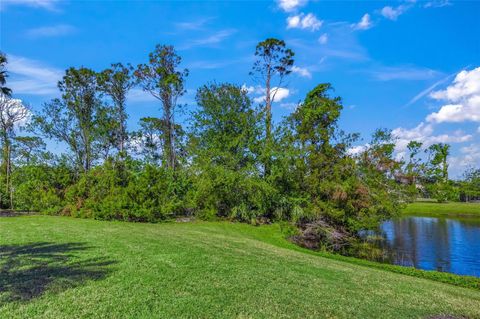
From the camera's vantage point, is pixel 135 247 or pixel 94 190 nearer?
pixel 135 247

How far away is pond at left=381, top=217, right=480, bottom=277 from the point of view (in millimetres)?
15273

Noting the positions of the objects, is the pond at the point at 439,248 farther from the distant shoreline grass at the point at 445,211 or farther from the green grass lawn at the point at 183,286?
the distant shoreline grass at the point at 445,211

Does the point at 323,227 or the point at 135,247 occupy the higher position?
the point at 135,247

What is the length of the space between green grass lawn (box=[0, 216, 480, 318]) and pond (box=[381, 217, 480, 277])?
9.28m

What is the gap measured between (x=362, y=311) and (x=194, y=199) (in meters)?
14.5

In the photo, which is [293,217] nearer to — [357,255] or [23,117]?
[357,255]

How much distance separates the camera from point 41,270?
592 centimetres

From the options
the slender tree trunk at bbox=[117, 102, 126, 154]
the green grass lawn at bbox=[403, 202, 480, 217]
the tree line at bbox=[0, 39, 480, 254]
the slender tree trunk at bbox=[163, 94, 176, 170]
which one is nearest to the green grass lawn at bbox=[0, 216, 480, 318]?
the tree line at bbox=[0, 39, 480, 254]

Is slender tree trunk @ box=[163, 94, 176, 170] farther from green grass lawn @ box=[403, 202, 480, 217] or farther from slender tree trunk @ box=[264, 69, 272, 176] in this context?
green grass lawn @ box=[403, 202, 480, 217]

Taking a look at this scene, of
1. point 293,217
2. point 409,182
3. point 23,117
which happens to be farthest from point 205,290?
point 23,117

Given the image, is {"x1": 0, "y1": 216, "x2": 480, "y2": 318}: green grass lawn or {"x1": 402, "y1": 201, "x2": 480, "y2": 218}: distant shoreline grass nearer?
{"x1": 0, "y1": 216, "x2": 480, "y2": 318}: green grass lawn

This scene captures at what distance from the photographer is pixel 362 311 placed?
5211 mm

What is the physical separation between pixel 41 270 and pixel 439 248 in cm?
2093

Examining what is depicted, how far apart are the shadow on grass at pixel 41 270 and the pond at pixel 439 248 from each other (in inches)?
570
